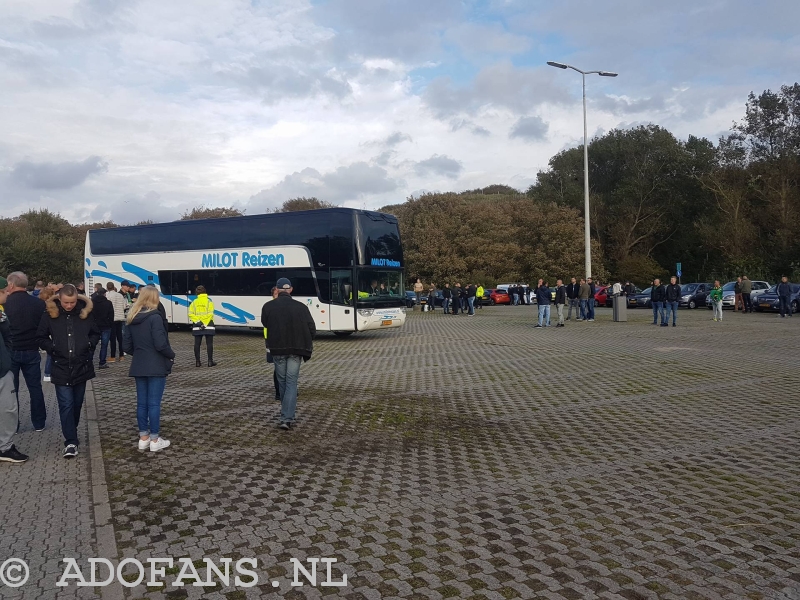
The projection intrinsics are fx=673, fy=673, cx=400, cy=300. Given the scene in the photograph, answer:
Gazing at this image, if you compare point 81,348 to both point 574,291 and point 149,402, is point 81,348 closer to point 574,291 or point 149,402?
point 149,402

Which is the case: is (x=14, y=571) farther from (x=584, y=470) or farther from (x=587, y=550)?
(x=584, y=470)

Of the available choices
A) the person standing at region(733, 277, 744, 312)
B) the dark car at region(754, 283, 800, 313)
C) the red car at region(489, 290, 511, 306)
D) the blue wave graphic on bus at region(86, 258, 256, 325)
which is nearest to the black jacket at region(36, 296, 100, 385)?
the blue wave graphic on bus at region(86, 258, 256, 325)

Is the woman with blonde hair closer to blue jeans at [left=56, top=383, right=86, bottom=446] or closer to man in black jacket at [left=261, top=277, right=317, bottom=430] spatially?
blue jeans at [left=56, top=383, right=86, bottom=446]

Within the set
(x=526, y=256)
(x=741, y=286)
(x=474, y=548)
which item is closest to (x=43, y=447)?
(x=474, y=548)

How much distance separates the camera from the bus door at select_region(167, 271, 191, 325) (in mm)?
24125

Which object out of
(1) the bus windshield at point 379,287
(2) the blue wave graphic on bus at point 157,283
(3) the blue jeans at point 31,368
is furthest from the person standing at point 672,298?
(3) the blue jeans at point 31,368

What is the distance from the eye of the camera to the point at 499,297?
51.2 metres

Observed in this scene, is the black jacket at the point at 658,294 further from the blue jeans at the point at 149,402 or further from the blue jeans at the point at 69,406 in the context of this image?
the blue jeans at the point at 69,406

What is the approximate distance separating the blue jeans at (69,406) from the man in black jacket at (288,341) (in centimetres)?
215

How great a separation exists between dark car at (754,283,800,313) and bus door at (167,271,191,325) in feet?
83.8

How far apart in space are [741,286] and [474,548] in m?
31.6

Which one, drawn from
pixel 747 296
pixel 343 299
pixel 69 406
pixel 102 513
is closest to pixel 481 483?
pixel 102 513

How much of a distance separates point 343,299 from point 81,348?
43.8ft

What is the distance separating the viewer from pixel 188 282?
2403cm
